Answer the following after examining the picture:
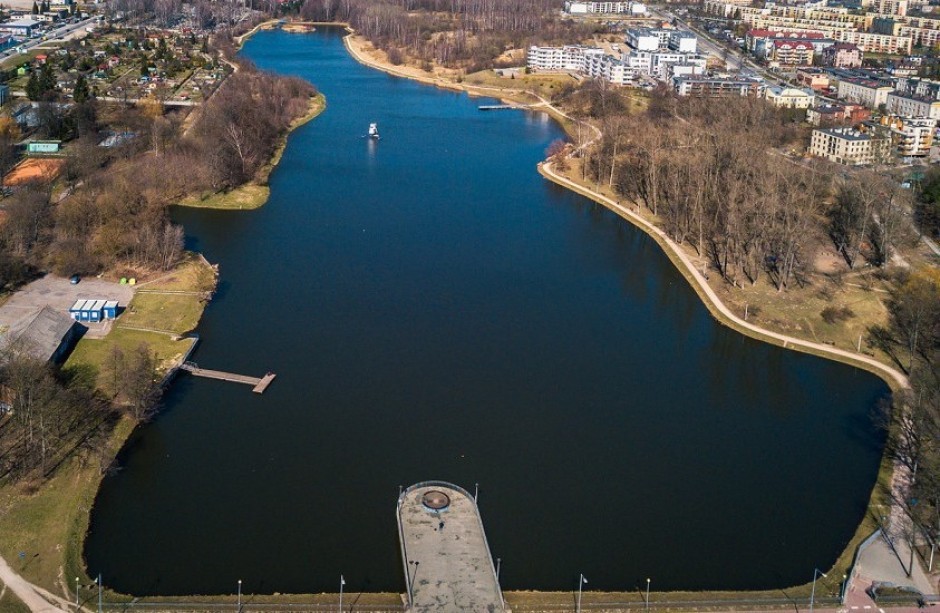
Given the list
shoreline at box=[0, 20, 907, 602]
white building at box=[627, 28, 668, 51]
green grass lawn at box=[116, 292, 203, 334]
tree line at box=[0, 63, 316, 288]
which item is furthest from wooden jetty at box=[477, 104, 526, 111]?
green grass lawn at box=[116, 292, 203, 334]

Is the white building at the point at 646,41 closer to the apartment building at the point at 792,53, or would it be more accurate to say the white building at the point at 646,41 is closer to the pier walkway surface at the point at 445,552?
the apartment building at the point at 792,53


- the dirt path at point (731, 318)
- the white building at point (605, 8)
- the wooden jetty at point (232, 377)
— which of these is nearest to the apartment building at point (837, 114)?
the dirt path at point (731, 318)

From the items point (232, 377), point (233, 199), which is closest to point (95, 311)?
point (232, 377)

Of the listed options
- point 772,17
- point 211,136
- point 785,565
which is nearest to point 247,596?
point 785,565

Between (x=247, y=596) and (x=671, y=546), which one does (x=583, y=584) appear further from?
(x=247, y=596)

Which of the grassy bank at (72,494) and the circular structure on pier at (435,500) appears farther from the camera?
the circular structure on pier at (435,500)

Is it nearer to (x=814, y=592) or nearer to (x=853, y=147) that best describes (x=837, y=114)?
(x=853, y=147)
